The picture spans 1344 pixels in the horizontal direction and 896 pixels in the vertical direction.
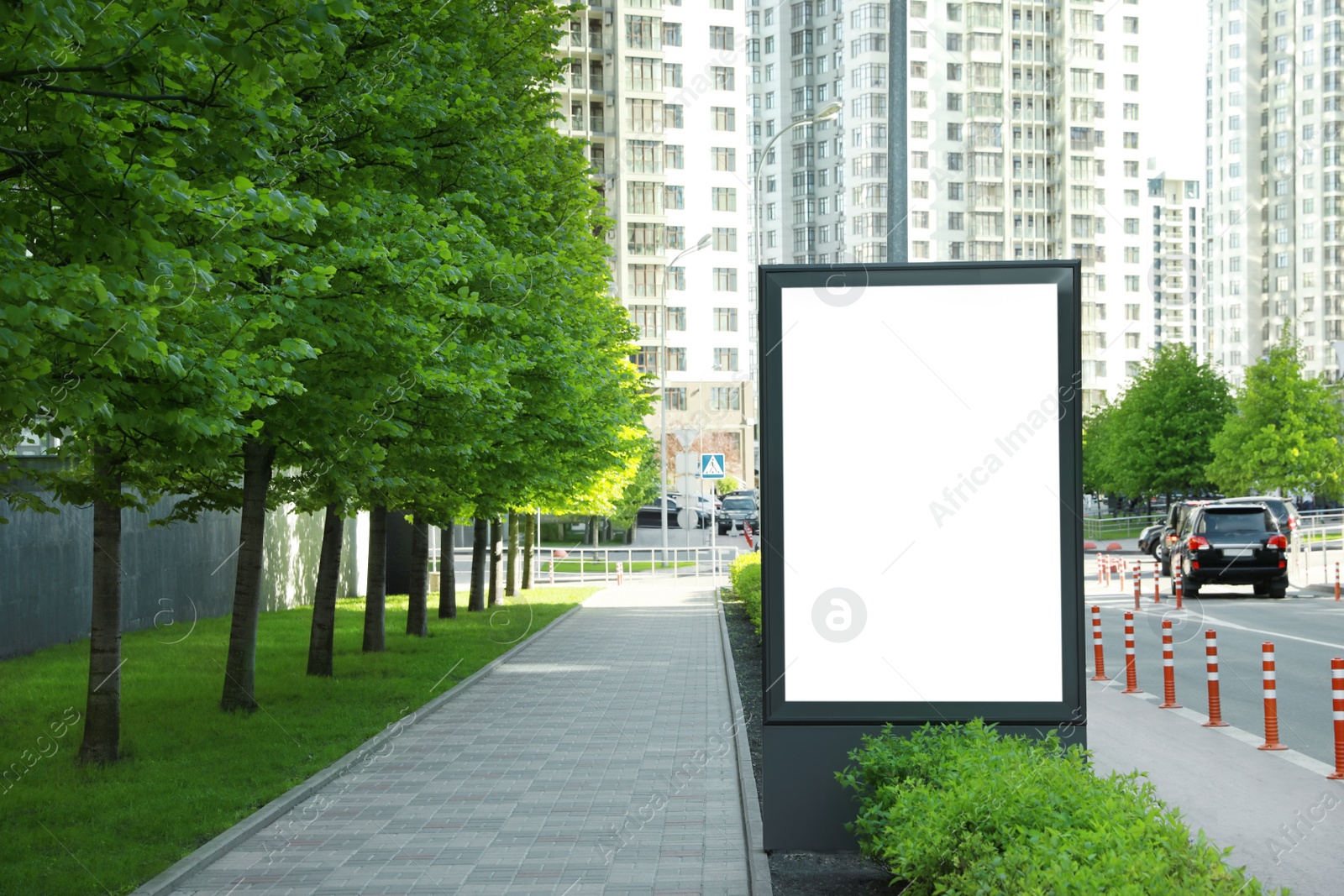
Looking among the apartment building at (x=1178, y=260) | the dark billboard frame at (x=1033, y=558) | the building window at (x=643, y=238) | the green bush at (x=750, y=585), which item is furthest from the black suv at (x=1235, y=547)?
the apartment building at (x=1178, y=260)

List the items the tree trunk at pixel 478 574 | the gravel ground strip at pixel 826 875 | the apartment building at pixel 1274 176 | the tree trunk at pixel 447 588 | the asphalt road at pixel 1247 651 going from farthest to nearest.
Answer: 1. the apartment building at pixel 1274 176
2. the tree trunk at pixel 478 574
3. the tree trunk at pixel 447 588
4. the asphalt road at pixel 1247 651
5. the gravel ground strip at pixel 826 875

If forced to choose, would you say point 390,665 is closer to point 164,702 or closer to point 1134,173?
point 164,702

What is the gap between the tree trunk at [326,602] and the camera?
16328mm

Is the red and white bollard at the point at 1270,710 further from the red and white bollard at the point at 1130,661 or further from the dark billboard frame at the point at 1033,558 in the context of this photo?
the dark billboard frame at the point at 1033,558

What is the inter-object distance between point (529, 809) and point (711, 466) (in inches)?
870

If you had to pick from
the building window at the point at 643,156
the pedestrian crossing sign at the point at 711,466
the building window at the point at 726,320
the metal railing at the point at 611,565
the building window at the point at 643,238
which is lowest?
the metal railing at the point at 611,565

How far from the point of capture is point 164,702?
14.3 metres

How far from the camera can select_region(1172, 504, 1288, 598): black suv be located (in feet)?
91.8

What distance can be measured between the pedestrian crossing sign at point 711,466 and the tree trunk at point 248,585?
58.1 ft

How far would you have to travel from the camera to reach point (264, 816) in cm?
855

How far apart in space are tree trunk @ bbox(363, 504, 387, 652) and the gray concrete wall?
401 cm

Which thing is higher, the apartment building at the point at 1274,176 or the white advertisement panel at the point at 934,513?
the apartment building at the point at 1274,176

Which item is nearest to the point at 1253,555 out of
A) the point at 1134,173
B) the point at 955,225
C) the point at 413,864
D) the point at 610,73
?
the point at 413,864

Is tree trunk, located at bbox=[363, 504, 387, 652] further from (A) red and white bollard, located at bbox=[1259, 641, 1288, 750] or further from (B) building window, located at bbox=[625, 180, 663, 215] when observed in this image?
(B) building window, located at bbox=[625, 180, 663, 215]
